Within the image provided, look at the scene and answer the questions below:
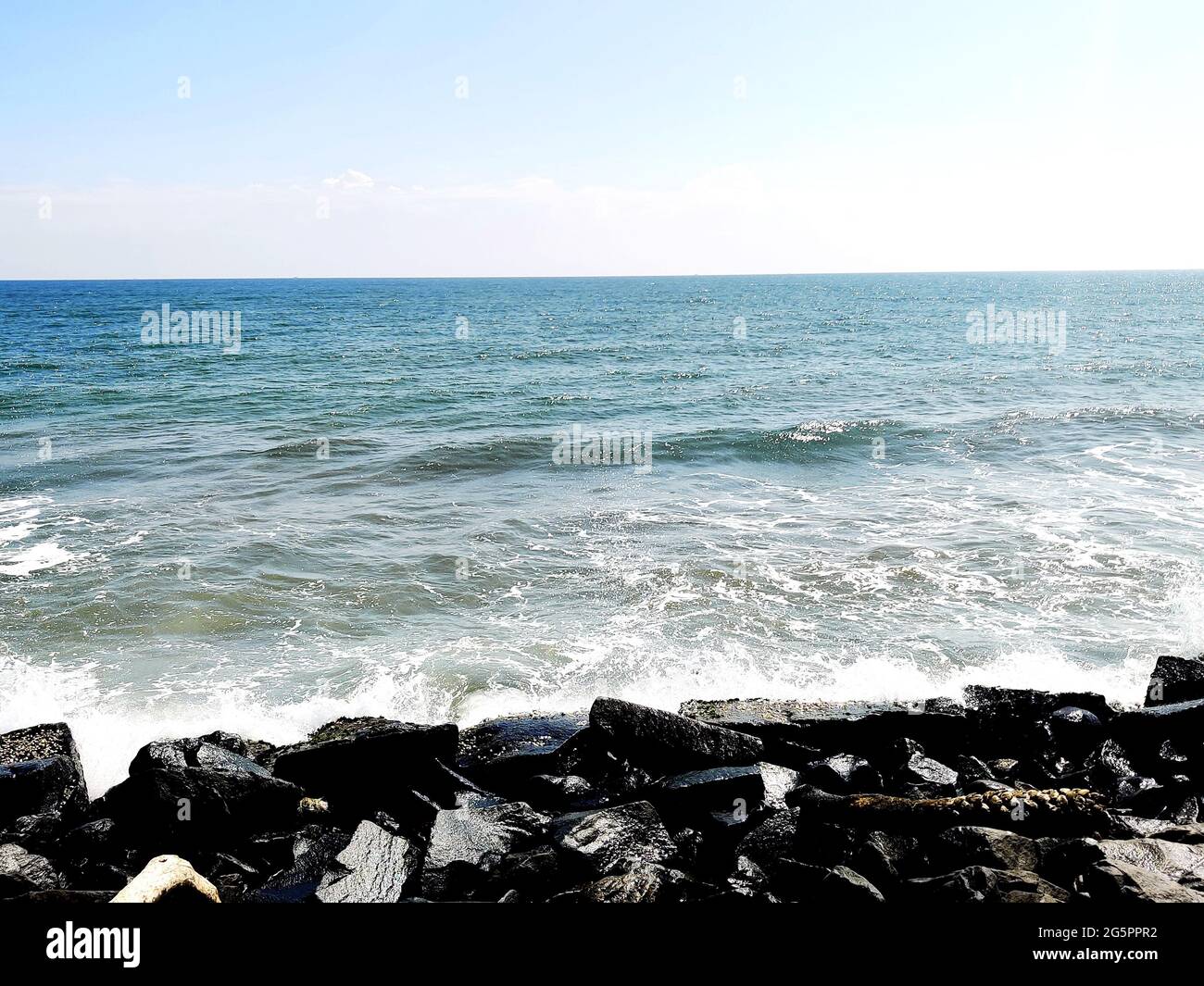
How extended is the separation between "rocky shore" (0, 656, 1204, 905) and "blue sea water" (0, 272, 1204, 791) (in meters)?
1.75

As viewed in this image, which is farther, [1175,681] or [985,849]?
[1175,681]

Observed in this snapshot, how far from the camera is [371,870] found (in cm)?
533

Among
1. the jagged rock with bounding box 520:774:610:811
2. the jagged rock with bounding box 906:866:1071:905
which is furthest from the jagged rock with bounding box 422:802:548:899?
the jagged rock with bounding box 906:866:1071:905

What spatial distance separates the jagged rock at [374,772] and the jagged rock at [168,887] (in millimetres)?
1413

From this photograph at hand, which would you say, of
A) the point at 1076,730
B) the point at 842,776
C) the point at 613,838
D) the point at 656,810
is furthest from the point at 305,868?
the point at 1076,730

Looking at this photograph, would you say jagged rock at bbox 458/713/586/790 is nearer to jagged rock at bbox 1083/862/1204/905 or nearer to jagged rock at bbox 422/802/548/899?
jagged rock at bbox 422/802/548/899

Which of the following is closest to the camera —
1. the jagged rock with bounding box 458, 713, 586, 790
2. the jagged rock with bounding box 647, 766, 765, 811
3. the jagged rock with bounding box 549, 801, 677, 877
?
the jagged rock with bounding box 549, 801, 677, 877

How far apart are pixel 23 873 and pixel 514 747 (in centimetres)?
361

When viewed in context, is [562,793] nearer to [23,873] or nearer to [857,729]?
[857,729]

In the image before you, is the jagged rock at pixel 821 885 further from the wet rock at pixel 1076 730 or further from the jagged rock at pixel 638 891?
the wet rock at pixel 1076 730

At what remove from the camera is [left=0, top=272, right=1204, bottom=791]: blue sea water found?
1002cm

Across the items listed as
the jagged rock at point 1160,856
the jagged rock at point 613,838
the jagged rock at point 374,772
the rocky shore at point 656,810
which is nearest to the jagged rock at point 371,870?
the rocky shore at point 656,810

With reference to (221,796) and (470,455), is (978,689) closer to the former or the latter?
(221,796)

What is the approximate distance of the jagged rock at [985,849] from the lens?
5070 mm
